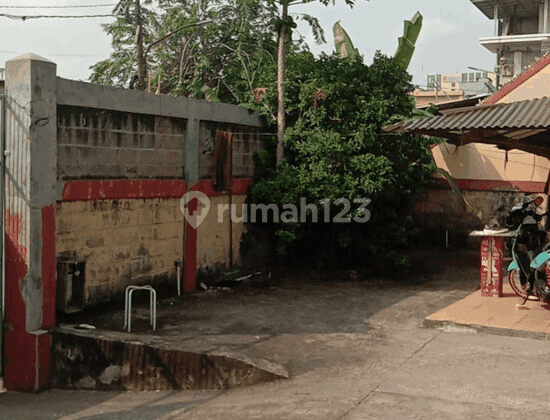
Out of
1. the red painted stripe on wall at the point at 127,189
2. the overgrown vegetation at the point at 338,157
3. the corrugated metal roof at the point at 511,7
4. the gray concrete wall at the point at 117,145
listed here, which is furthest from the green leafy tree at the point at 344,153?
the corrugated metal roof at the point at 511,7

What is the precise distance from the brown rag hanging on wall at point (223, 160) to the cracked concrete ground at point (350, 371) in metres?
2.56

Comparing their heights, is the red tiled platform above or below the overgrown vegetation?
below

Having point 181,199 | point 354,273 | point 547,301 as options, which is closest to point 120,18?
point 181,199

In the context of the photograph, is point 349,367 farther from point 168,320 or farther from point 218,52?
point 218,52

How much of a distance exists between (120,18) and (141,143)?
11.3 metres

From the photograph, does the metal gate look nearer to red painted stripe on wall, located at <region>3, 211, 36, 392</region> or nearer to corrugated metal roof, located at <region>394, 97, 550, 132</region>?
red painted stripe on wall, located at <region>3, 211, 36, 392</region>

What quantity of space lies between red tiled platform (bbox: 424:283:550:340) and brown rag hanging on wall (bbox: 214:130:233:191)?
5530 mm

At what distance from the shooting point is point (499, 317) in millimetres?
9211

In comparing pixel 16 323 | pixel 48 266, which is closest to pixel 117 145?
pixel 48 266

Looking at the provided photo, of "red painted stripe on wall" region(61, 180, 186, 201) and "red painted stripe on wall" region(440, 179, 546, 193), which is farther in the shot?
"red painted stripe on wall" region(440, 179, 546, 193)

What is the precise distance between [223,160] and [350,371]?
6.91 metres
